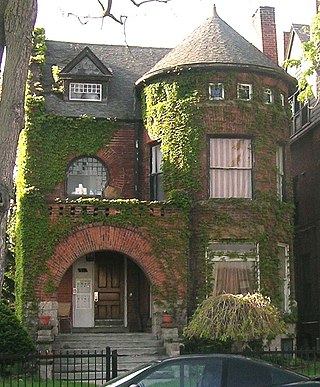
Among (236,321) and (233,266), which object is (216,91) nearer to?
(233,266)

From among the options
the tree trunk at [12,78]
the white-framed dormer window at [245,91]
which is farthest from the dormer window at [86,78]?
the tree trunk at [12,78]

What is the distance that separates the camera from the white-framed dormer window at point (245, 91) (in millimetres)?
23828

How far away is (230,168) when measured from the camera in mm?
23359

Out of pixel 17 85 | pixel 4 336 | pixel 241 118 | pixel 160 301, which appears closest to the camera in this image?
pixel 17 85

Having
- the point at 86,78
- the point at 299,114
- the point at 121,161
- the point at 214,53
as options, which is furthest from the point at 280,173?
the point at 86,78

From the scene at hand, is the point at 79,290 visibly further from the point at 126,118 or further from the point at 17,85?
the point at 17,85

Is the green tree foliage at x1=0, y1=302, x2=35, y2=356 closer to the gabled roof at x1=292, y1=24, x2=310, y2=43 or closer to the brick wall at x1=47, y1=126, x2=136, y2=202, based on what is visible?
the brick wall at x1=47, y1=126, x2=136, y2=202

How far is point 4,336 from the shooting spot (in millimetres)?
19266

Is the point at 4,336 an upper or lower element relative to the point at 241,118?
lower

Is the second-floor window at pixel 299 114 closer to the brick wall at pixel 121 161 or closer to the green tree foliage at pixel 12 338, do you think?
the brick wall at pixel 121 161

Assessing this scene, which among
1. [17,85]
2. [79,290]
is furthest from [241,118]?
[17,85]

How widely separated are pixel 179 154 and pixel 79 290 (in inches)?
212

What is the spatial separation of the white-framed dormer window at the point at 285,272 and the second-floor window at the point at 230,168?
6.82 ft

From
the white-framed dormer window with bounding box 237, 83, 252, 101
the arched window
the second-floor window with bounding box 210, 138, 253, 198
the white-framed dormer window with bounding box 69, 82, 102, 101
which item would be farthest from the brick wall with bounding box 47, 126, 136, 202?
the white-framed dormer window with bounding box 237, 83, 252, 101
